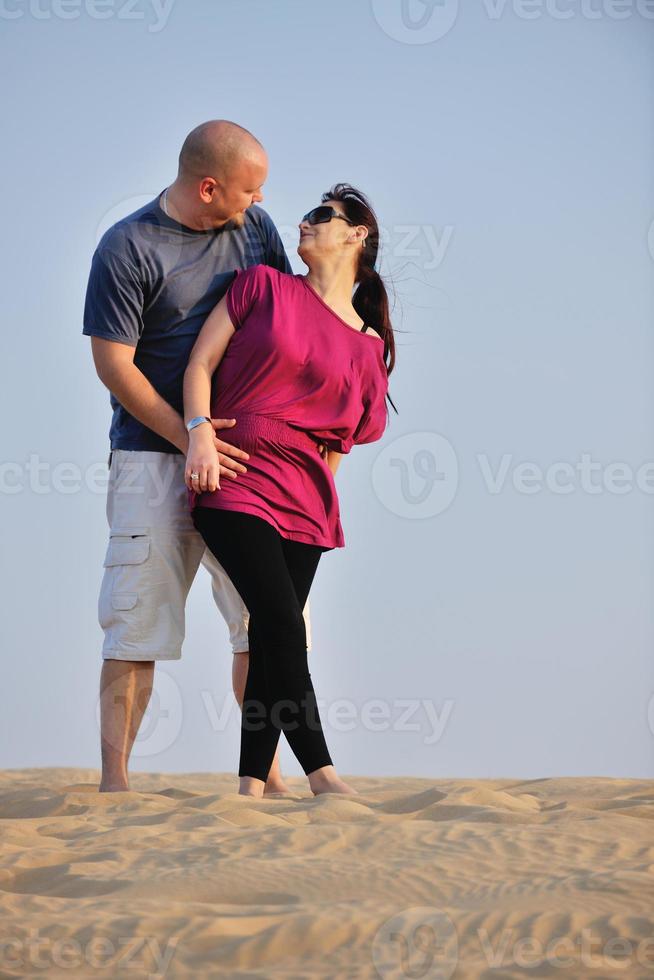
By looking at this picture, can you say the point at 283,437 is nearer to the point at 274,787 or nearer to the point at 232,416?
the point at 232,416

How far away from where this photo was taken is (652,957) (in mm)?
1497

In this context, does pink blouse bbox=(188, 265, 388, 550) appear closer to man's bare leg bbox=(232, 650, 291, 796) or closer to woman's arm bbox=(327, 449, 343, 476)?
woman's arm bbox=(327, 449, 343, 476)

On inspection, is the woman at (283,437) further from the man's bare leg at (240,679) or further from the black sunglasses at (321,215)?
the man's bare leg at (240,679)

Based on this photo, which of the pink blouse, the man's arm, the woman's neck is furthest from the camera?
the woman's neck

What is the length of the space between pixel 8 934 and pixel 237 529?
1.56m

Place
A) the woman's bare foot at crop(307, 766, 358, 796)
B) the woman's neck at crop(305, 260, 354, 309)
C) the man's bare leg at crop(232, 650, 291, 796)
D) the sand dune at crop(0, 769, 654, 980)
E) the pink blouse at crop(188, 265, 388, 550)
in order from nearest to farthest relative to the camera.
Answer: the sand dune at crop(0, 769, 654, 980) → the woman's bare foot at crop(307, 766, 358, 796) → the pink blouse at crop(188, 265, 388, 550) → the woman's neck at crop(305, 260, 354, 309) → the man's bare leg at crop(232, 650, 291, 796)

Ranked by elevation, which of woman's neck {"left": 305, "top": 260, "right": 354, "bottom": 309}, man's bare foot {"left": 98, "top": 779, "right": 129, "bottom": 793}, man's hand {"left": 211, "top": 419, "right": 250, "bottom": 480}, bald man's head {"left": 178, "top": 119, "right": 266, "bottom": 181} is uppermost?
bald man's head {"left": 178, "top": 119, "right": 266, "bottom": 181}

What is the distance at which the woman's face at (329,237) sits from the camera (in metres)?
3.45

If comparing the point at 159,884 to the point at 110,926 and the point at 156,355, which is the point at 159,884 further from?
the point at 156,355

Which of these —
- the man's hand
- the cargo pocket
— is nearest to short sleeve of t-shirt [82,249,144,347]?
the man's hand

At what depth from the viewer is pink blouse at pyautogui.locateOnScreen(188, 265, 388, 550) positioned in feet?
10.4

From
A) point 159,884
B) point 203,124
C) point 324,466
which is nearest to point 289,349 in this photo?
point 324,466

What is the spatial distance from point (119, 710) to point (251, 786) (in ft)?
1.79

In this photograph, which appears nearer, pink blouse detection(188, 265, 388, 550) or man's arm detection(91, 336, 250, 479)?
pink blouse detection(188, 265, 388, 550)
